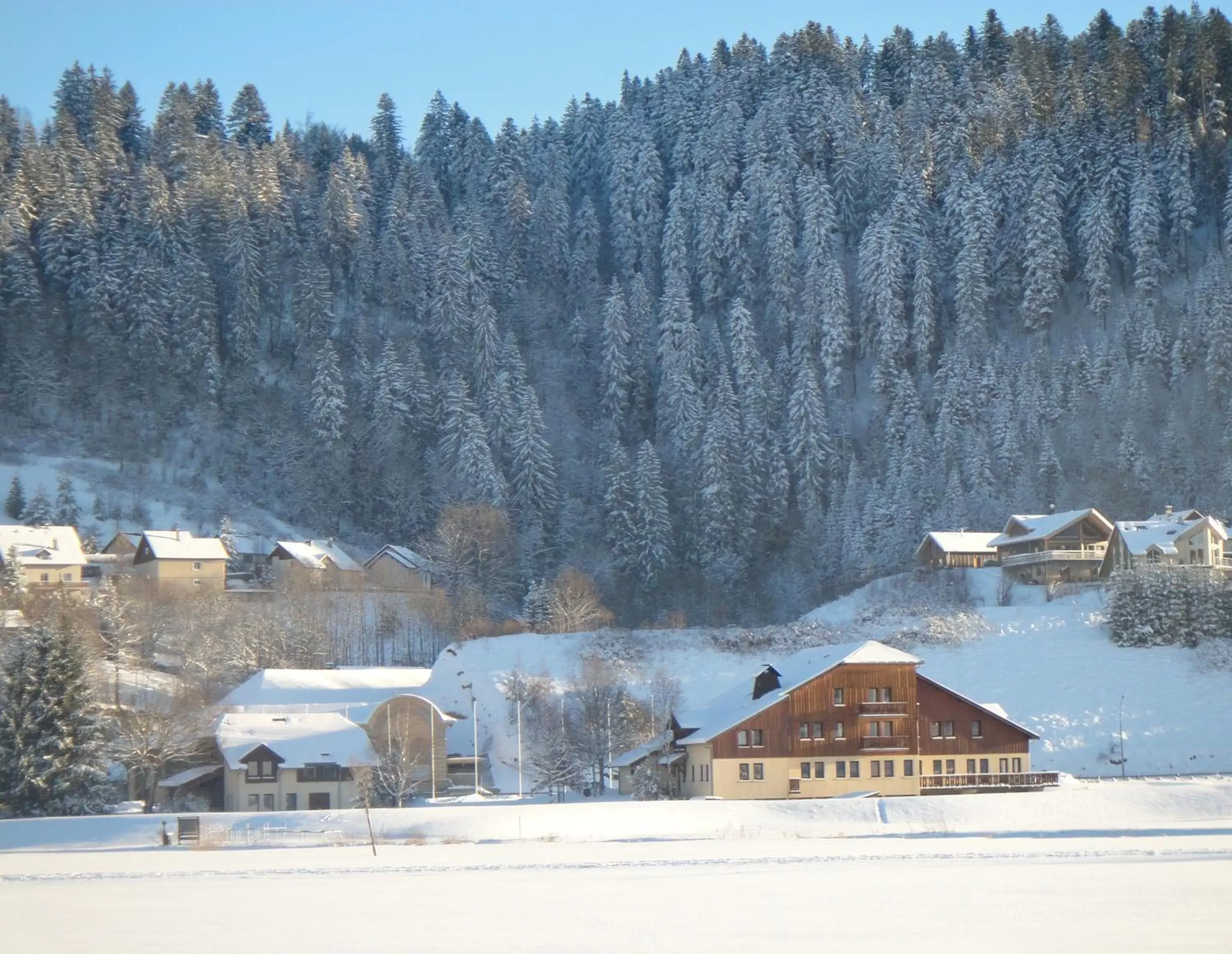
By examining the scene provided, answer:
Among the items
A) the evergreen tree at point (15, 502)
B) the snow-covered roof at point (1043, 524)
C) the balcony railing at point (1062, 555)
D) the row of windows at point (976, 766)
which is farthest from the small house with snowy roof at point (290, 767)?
the evergreen tree at point (15, 502)

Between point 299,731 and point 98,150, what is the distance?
7381cm

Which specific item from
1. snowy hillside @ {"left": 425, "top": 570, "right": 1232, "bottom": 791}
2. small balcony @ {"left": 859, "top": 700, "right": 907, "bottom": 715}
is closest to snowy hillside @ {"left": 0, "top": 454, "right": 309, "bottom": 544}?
snowy hillside @ {"left": 425, "top": 570, "right": 1232, "bottom": 791}

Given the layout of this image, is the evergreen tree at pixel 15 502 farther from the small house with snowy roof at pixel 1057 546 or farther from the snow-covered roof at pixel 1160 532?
the snow-covered roof at pixel 1160 532

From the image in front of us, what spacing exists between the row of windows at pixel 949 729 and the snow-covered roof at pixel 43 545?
160 ft

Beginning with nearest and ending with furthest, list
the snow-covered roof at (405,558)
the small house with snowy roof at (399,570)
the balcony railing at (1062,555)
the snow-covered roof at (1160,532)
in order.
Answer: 1. the snow-covered roof at (1160,532)
2. the balcony railing at (1062,555)
3. the small house with snowy roof at (399,570)
4. the snow-covered roof at (405,558)

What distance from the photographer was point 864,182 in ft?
378

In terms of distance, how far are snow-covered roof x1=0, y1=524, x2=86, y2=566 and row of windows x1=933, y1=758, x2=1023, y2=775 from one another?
4909cm

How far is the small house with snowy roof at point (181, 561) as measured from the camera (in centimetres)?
8006

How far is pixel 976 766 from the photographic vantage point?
5259 centimetres

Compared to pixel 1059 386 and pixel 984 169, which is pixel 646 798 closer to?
pixel 1059 386

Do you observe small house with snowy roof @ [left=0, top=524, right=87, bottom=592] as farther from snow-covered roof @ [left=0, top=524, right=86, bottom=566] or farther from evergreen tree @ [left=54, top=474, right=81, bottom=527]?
evergreen tree @ [left=54, top=474, right=81, bottom=527]

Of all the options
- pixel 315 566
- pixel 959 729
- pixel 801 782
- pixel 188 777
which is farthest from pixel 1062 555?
pixel 188 777

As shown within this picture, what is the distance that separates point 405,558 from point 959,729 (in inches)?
1619

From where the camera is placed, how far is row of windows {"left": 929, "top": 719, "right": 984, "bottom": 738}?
173 ft
